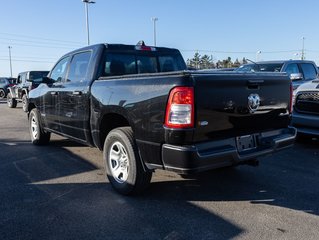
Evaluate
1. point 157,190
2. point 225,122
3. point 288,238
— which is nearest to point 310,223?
point 288,238

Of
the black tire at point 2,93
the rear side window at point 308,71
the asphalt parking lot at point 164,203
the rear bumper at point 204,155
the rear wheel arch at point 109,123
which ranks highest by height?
the rear side window at point 308,71

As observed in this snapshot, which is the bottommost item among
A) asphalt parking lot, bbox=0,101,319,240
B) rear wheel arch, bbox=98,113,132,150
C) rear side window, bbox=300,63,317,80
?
asphalt parking lot, bbox=0,101,319,240

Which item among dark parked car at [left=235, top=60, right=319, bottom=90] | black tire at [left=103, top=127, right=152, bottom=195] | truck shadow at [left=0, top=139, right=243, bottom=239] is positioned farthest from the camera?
dark parked car at [left=235, top=60, right=319, bottom=90]

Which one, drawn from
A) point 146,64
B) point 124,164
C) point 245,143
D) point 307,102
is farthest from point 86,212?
point 307,102

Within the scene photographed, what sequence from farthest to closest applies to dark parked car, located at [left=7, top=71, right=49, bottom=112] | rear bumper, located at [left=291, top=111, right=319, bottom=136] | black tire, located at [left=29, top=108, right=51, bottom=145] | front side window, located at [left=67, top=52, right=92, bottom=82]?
1. dark parked car, located at [left=7, top=71, right=49, bottom=112]
2. black tire, located at [left=29, top=108, right=51, bottom=145]
3. rear bumper, located at [left=291, top=111, right=319, bottom=136]
4. front side window, located at [left=67, top=52, right=92, bottom=82]

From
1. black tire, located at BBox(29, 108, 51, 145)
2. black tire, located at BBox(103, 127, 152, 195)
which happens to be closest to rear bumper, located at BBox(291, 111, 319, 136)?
black tire, located at BBox(103, 127, 152, 195)

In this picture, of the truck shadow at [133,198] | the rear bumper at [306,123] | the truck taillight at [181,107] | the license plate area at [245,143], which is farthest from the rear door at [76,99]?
the rear bumper at [306,123]

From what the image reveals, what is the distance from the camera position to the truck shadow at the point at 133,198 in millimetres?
3398

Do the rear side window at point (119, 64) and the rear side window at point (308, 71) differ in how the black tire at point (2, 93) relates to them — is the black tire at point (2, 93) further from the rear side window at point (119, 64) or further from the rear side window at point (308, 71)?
the rear side window at point (119, 64)

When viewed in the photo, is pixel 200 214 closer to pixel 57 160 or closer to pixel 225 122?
pixel 225 122

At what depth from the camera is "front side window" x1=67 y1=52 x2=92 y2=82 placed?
528cm

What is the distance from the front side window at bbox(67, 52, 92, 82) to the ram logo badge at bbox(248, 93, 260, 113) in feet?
8.36

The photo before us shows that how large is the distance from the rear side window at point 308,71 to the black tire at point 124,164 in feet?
25.8

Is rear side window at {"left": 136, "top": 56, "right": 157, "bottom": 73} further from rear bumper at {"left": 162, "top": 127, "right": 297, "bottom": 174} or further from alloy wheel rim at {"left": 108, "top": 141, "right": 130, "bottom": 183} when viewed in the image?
rear bumper at {"left": 162, "top": 127, "right": 297, "bottom": 174}
